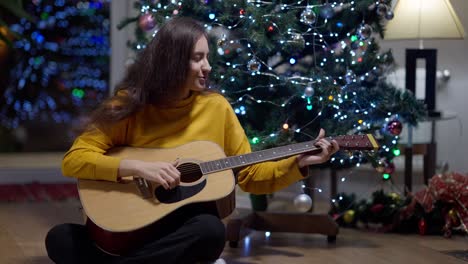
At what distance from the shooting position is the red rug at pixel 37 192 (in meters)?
3.90

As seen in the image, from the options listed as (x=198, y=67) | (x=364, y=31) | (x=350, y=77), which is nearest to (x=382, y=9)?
(x=364, y=31)

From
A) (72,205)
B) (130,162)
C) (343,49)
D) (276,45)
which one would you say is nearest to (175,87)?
(130,162)

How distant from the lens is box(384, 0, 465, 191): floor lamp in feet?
11.0

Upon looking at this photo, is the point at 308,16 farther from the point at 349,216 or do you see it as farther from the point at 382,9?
the point at 349,216

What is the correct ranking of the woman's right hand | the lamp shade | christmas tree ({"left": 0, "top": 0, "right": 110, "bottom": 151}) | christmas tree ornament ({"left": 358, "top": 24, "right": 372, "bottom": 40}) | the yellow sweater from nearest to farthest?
the woman's right hand < the yellow sweater < christmas tree ornament ({"left": 358, "top": 24, "right": 372, "bottom": 40}) < the lamp shade < christmas tree ({"left": 0, "top": 0, "right": 110, "bottom": 151})

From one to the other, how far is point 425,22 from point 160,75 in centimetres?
158

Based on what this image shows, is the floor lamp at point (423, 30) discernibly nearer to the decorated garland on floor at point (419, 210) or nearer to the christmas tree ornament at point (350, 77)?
the decorated garland on floor at point (419, 210)

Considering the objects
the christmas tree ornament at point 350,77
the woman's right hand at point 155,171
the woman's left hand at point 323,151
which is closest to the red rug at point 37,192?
the christmas tree ornament at point 350,77

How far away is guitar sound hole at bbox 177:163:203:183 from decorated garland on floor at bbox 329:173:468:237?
3.71 feet

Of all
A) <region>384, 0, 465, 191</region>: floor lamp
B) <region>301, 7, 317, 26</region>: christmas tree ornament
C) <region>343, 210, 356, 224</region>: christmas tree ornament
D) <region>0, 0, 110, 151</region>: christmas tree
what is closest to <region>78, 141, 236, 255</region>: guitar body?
<region>301, 7, 317, 26</region>: christmas tree ornament

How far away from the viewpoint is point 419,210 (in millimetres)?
3168

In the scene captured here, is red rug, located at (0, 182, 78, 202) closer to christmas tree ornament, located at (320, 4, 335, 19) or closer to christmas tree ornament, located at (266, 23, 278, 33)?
christmas tree ornament, located at (266, 23, 278, 33)

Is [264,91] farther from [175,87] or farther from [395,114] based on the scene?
[175,87]

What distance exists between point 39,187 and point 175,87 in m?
2.20
